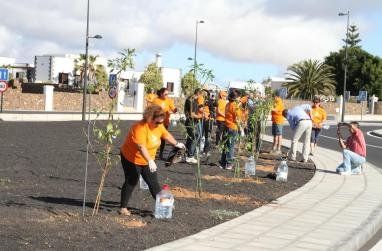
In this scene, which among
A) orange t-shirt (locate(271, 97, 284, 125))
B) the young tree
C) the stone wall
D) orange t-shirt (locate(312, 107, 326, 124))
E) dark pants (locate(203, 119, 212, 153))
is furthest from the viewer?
the young tree

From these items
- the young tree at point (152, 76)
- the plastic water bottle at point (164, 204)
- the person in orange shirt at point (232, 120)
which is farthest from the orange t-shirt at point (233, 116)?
the young tree at point (152, 76)

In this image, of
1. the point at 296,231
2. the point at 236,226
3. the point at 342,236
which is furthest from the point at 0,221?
the point at 342,236

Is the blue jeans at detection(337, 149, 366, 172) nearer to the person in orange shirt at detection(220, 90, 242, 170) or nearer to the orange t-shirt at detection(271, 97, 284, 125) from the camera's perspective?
the person in orange shirt at detection(220, 90, 242, 170)

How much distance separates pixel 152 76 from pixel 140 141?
7464 cm

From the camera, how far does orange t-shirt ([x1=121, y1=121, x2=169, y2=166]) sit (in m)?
7.61

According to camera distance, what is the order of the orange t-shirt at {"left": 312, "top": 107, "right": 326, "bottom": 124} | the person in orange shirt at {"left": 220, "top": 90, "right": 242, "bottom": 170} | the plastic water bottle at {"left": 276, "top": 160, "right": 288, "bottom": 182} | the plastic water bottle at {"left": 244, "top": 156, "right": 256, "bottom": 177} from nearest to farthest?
the plastic water bottle at {"left": 276, "top": 160, "right": 288, "bottom": 182}
the plastic water bottle at {"left": 244, "top": 156, "right": 256, "bottom": 177}
the person in orange shirt at {"left": 220, "top": 90, "right": 242, "bottom": 170}
the orange t-shirt at {"left": 312, "top": 107, "right": 326, "bottom": 124}

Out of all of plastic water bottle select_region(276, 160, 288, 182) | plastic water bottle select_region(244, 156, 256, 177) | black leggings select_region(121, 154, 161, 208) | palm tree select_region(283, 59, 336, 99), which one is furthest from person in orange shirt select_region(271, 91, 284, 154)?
palm tree select_region(283, 59, 336, 99)

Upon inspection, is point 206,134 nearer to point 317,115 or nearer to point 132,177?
point 317,115

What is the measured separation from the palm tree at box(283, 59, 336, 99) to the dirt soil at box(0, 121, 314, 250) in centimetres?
7508

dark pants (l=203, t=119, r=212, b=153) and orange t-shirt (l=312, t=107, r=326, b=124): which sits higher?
orange t-shirt (l=312, t=107, r=326, b=124)

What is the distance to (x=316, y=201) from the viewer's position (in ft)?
32.0

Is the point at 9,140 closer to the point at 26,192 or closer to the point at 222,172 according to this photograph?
the point at 222,172

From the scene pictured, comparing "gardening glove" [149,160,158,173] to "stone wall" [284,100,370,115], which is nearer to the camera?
"gardening glove" [149,160,158,173]

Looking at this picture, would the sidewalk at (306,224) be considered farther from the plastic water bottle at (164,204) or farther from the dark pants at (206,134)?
the dark pants at (206,134)
